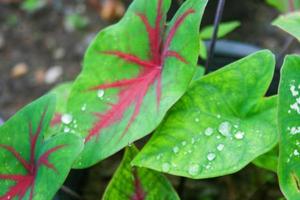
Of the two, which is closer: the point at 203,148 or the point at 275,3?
the point at 203,148

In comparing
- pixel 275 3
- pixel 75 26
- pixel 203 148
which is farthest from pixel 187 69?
pixel 75 26

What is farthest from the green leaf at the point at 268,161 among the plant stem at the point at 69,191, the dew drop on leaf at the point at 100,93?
the plant stem at the point at 69,191

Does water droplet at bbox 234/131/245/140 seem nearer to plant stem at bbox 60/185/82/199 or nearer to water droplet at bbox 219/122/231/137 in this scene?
water droplet at bbox 219/122/231/137

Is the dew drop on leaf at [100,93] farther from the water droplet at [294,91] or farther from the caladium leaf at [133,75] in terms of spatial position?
the water droplet at [294,91]

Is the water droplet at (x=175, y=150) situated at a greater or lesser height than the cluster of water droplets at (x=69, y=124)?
lesser

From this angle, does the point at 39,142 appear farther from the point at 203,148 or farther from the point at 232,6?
the point at 232,6

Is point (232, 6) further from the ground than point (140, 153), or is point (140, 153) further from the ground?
point (140, 153)
